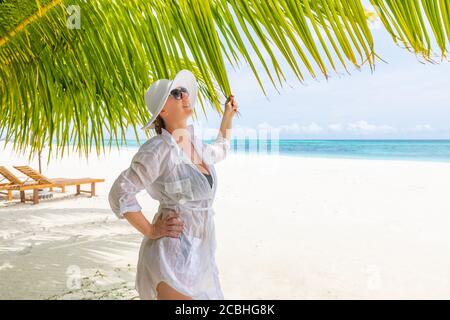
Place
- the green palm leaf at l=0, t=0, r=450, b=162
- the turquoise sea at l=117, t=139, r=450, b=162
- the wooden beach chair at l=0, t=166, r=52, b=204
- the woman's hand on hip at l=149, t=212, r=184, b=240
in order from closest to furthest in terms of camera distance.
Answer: the green palm leaf at l=0, t=0, r=450, b=162 < the woman's hand on hip at l=149, t=212, r=184, b=240 < the wooden beach chair at l=0, t=166, r=52, b=204 < the turquoise sea at l=117, t=139, r=450, b=162

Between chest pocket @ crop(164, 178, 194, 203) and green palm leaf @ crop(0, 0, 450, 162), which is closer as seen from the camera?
green palm leaf @ crop(0, 0, 450, 162)

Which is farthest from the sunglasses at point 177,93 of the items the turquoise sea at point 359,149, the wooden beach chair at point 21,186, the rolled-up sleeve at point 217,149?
the turquoise sea at point 359,149

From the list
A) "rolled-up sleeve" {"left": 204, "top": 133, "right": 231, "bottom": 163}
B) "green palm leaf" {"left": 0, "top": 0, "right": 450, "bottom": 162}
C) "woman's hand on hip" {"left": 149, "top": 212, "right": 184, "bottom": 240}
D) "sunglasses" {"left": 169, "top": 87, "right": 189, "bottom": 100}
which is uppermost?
"green palm leaf" {"left": 0, "top": 0, "right": 450, "bottom": 162}

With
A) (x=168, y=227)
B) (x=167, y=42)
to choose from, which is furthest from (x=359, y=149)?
(x=168, y=227)

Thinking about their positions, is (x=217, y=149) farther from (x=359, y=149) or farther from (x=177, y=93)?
(x=359, y=149)

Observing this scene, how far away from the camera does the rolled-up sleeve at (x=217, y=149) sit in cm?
93

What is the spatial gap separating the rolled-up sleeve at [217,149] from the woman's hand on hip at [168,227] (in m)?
0.16

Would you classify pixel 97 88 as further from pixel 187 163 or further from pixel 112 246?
pixel 112 246

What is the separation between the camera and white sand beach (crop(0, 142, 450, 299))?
2.42 metres

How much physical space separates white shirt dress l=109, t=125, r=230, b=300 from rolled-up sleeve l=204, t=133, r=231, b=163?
8 centimetres

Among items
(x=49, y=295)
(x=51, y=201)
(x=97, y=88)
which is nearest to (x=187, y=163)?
(x=97, y=88)

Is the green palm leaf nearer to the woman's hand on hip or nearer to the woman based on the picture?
the woman

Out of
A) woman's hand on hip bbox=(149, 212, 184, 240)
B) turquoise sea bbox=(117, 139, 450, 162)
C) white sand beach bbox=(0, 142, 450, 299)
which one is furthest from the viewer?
turquoise sea bbox=(117, 139, 450, 162)

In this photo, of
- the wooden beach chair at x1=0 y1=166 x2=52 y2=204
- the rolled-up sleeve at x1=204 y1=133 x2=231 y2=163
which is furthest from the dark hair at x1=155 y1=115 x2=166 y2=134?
the wooden beach chair at x1=0 y1=166 x2=52 y2=204
